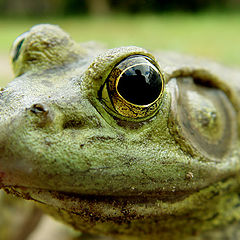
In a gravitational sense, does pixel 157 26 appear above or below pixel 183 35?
below

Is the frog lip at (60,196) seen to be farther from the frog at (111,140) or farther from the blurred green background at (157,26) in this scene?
the blurred green background at (157,26)

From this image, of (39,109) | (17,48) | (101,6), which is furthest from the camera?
(101,6)

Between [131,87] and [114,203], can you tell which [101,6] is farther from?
[114,203]

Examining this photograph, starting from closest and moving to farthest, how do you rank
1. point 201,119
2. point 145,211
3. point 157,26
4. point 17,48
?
point 145,211, point 201,119, point 17,48, point 157,26

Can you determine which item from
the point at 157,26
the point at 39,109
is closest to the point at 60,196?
the point at 39,109

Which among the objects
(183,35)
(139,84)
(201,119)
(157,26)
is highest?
(139,84)

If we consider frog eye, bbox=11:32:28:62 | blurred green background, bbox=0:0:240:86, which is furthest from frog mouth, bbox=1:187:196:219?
blurred green background, bbox=0:0:240:86

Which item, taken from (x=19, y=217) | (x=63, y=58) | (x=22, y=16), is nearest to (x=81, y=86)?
(x=63, y=58)

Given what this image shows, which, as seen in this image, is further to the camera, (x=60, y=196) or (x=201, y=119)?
(x=201, y=119)

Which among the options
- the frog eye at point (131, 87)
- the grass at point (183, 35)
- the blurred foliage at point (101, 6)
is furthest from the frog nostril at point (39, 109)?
the blurred foliage at point (101, 6)
